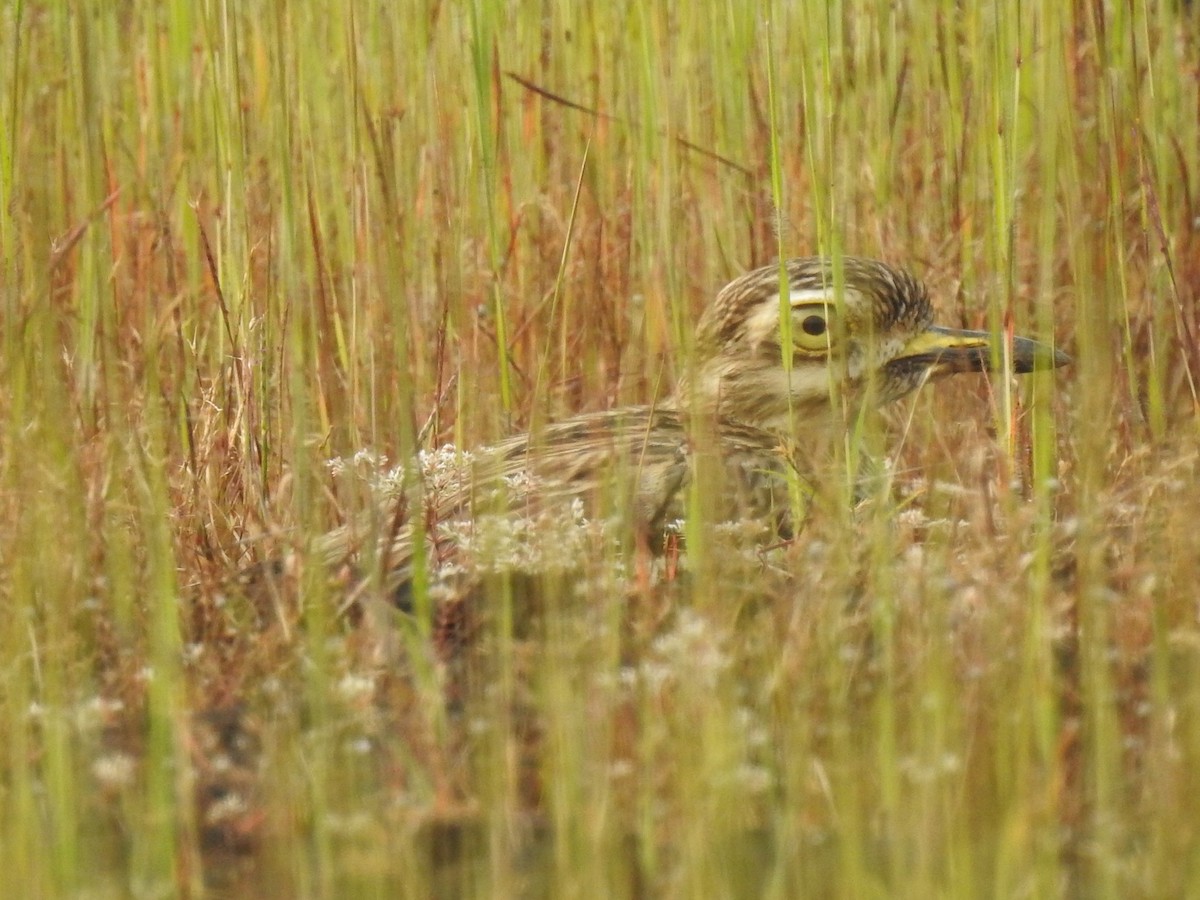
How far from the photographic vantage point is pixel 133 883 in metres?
1.98

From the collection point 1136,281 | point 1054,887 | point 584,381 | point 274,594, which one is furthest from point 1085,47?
point 1054,887

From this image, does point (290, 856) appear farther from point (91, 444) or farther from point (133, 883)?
point (91, 444)


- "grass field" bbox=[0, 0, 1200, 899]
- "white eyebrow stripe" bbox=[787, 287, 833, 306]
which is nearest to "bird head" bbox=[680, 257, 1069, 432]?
"white eyebrow stripe" bbox=[787, 287, 833, 306]

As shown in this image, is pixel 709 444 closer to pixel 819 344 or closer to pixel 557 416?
pixel 819 344

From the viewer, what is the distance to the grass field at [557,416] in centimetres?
205

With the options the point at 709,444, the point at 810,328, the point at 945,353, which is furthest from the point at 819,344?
the point at 709,444

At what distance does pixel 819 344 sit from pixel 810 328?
3cm

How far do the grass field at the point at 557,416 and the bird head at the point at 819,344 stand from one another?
10 centimetres

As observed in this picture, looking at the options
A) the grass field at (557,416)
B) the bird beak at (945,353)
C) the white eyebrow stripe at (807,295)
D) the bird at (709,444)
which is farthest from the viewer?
the bird beak at (945,353)

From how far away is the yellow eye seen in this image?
3812 millimetres

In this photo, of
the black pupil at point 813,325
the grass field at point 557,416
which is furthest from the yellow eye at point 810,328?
the grass field at point 557,416

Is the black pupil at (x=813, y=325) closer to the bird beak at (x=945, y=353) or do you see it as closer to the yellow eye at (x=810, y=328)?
the yellow eye at (x=810, y=328)

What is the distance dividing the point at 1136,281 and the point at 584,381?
1.20 m

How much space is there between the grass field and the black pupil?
0.57ft
